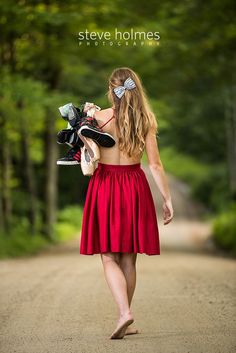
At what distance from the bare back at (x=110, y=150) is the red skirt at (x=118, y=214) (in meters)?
0.04

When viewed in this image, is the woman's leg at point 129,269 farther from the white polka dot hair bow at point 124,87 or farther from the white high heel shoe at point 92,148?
the white polka dot hair bow at point 124,87

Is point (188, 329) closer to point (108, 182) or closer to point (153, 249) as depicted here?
point (153, 249)

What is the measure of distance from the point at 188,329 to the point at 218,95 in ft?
84.6

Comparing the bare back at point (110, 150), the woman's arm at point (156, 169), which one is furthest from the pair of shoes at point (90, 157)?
the woman's arm at point (156, 169)

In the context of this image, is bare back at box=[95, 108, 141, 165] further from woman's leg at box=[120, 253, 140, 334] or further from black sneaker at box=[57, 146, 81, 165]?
woman's leg at box=[120, 253, 140, 334]

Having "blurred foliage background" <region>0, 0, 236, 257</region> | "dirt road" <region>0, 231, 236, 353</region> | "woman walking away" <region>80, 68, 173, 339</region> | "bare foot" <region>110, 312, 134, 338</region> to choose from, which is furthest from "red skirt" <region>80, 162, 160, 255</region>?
"blurred foliage background" <region>0, 0, 236, 257</region>

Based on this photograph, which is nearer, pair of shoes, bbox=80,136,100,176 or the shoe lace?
pair of shoes, bbox=80,136,100,176

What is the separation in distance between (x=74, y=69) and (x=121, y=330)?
18846mm

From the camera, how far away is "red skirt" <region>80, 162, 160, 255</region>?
254 inches

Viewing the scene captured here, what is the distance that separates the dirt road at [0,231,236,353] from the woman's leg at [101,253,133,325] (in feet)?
0.78

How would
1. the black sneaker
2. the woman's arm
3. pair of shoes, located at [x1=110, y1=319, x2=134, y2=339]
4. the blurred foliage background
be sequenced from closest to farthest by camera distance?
pair of shoes, located at [x1=110, y1=319, x2=134, y2=339] → the woman's arm → the black sneaker → the blurred foliage background

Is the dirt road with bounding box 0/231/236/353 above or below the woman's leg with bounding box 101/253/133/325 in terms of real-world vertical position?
below

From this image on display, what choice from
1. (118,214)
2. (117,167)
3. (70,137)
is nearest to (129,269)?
(118,214)

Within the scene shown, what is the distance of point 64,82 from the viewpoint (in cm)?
2739
